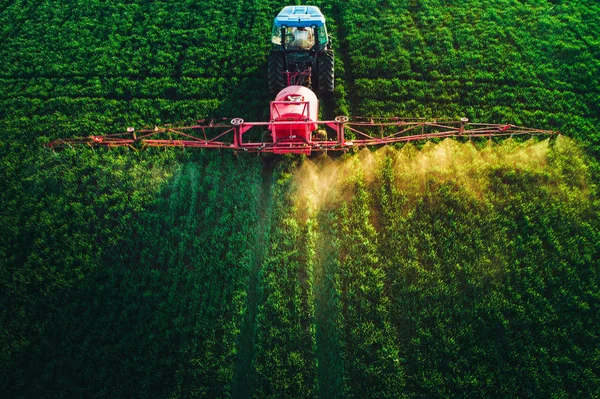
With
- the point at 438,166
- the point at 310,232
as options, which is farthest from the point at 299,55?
the point at 310,232

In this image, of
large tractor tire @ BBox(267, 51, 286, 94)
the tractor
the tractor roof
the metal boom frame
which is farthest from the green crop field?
the tractor roof

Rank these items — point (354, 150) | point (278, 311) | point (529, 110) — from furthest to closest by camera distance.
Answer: point (529, 110)
point (354, 150)
point (278, 311)

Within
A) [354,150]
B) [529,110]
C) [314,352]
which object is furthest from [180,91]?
[529,110]

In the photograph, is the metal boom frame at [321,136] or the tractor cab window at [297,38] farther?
the tractor cab window at [297,38]

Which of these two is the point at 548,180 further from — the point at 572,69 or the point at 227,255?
the point at 227,255

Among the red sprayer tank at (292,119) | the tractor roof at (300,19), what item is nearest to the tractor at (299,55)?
the tractor roof at (300,19)

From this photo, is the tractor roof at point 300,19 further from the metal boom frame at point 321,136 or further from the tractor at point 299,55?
the metal boom frame at point 321,136

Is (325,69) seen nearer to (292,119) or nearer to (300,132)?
(292,119)

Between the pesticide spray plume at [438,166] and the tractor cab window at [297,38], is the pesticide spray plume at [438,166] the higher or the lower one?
the lower one

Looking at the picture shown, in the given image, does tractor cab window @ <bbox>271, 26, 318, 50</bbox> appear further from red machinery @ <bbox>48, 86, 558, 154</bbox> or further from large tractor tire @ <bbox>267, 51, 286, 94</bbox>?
red machinery @ <bbox>48, 86, 558, 154</bbox>
